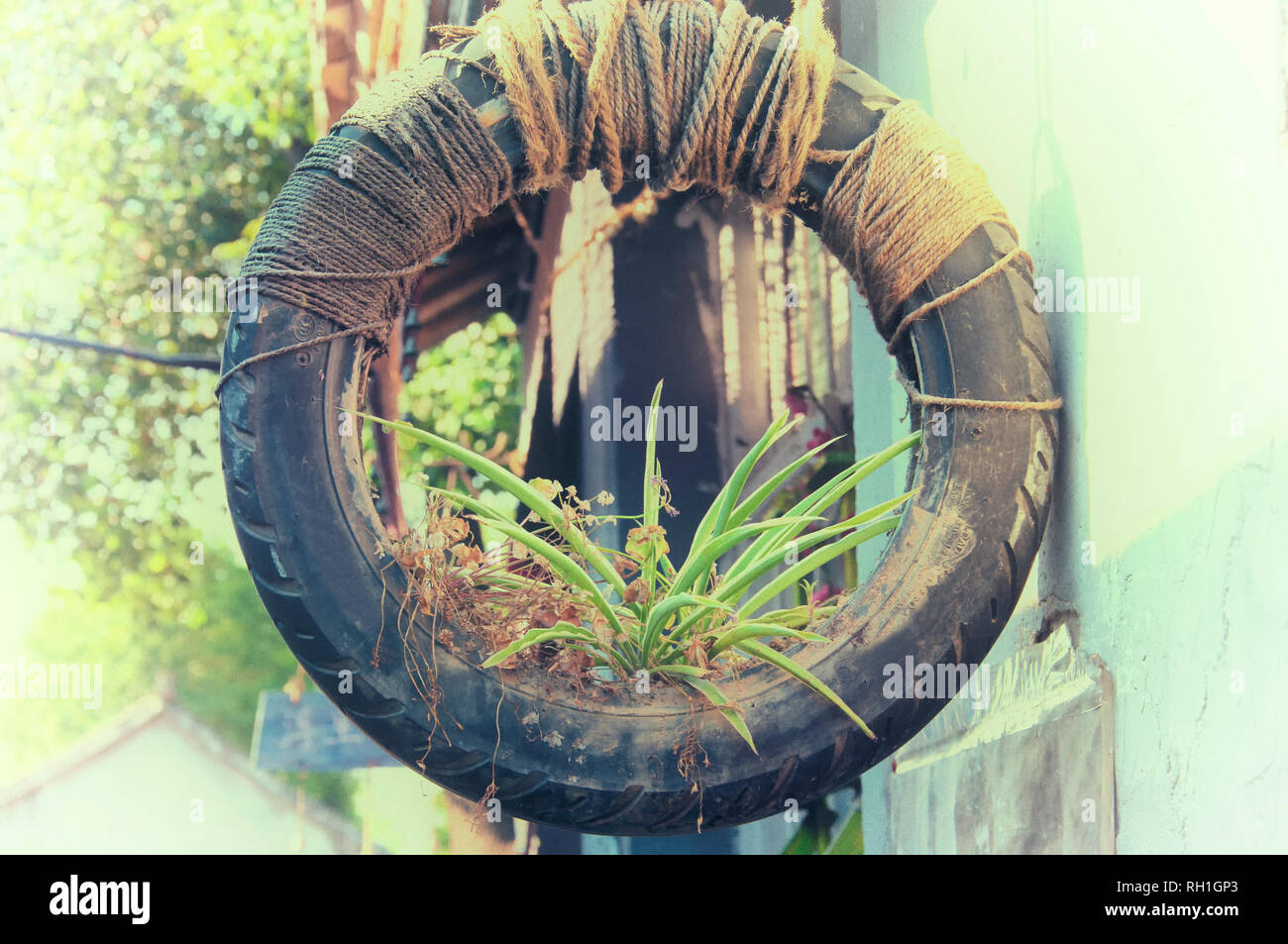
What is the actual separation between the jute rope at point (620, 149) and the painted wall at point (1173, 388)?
11 cm

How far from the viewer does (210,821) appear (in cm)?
297

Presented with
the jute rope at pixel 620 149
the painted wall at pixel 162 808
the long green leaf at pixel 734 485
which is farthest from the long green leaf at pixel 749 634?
the painted wall at pixel 162 808

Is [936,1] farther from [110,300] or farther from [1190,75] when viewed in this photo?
[110,300]

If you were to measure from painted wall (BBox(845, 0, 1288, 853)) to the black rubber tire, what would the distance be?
94 mm

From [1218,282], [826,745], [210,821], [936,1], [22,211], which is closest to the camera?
[1218,282]

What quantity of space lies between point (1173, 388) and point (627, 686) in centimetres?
61

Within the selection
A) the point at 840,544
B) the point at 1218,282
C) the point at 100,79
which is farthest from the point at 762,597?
the point at 100,79

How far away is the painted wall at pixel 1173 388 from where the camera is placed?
79cm

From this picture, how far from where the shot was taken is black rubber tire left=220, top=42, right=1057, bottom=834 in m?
1.00

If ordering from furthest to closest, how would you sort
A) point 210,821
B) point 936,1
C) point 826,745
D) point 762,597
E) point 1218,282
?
point 210,821, point 936,1, point 762,597, point 826,745, point 1218,282

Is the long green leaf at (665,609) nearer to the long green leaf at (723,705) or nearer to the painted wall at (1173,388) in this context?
the long green leaf at (723,705)

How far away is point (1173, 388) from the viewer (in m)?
0.94

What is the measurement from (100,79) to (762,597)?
301cm

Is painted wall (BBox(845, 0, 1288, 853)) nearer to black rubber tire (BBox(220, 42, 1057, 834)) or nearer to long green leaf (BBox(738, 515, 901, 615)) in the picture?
black rubber tire (BBox(220, 42, 1057, 834))
